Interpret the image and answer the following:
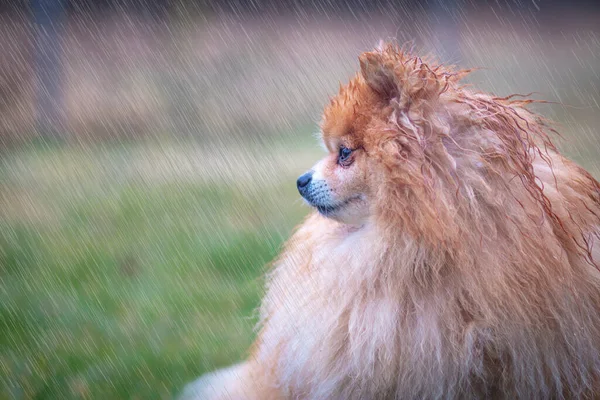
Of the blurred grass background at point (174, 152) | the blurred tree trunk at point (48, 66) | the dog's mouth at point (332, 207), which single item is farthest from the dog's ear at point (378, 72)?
the blurred tree trunk at point (48, 66)

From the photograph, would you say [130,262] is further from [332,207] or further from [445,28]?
[445,28]

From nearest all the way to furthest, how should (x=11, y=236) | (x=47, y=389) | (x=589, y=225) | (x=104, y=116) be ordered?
(x=589, y=225)
(x=47, y=389)
(x=11, y=236)
(x=104, y=116)

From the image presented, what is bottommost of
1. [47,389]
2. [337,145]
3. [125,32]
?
[47,389]

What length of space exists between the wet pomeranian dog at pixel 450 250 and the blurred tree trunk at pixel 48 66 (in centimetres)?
751

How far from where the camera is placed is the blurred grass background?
183 inches

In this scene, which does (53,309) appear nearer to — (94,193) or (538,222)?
(94,193)

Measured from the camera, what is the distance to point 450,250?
2.63 meters

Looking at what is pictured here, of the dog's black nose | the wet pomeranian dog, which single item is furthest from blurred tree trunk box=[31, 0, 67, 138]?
the wet pomeranian dog

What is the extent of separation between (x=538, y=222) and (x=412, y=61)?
2.73 feet

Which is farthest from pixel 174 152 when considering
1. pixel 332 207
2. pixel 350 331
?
pixel 350 331

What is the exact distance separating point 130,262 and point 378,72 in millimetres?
3795

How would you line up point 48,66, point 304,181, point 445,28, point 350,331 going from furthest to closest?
point 445,28, point 48,66, point 304,181, point 350,331

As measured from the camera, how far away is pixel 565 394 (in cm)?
280

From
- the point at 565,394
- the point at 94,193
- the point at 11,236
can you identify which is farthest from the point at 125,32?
the point at 565,394
